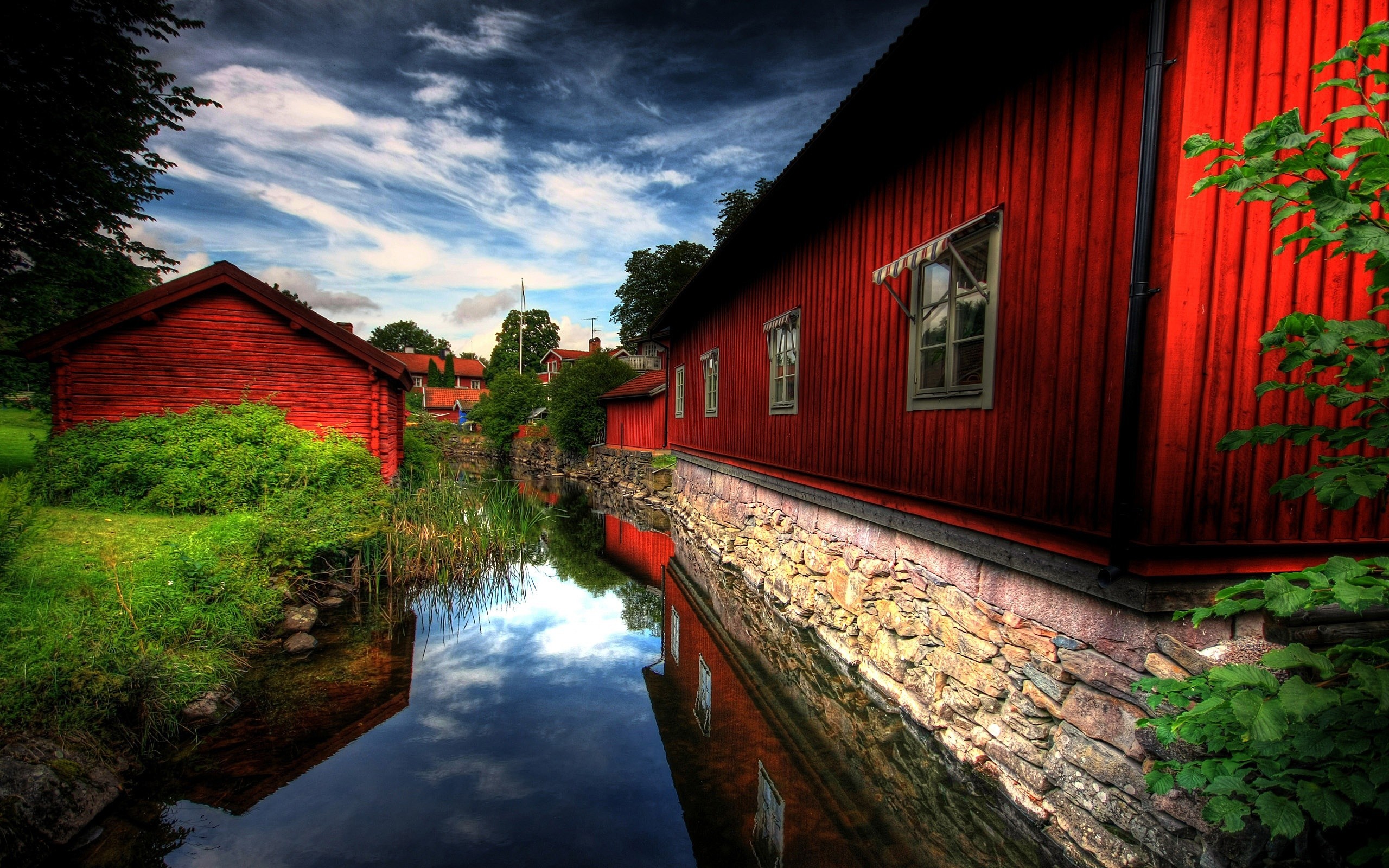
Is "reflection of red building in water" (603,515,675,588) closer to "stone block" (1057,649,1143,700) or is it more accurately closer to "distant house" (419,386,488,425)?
"stone block" (1057,649,1143,700)

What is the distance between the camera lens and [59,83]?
34.0ft

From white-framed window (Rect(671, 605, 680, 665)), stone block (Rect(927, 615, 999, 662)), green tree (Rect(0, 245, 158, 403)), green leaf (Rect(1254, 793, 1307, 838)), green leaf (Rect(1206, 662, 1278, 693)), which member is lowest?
white-framed window (Rect(671, 605, 680, 665))

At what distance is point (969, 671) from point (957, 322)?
95.5 inches

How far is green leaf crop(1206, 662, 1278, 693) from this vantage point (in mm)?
1894

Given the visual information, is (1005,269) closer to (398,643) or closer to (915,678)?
(915,678)

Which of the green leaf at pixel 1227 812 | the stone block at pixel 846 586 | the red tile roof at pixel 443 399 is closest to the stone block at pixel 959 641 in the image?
the stone block at pixel 846 586

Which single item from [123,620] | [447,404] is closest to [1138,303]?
[123,620]

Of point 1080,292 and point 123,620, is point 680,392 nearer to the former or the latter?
point 123,620

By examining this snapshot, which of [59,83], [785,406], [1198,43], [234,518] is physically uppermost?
[59,83]

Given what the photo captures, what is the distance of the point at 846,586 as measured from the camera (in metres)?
5.82

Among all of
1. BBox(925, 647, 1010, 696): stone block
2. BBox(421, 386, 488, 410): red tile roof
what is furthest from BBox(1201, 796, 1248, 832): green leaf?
BBox(421, 386, 488, 410): red tile roof

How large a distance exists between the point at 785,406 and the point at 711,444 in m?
4.01

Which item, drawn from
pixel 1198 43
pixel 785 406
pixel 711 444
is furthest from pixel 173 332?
pixel 1198 43

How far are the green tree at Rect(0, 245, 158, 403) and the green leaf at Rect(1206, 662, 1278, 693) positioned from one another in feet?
53.9
